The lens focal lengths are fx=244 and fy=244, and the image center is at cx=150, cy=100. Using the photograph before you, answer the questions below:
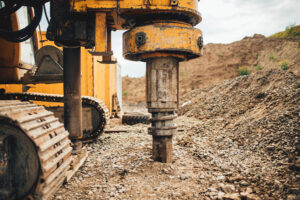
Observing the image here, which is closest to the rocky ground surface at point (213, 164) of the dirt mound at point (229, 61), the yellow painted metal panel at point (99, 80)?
the yellow painted metal panel at point (99, 80)

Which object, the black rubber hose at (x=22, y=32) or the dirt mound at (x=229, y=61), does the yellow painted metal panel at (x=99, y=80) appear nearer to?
the black rubber hose at (x=22, y=32)

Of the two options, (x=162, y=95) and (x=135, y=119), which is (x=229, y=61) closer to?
(x=135, y=119)

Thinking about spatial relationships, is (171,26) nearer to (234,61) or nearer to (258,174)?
(258,174)

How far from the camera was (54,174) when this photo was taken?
1809mm

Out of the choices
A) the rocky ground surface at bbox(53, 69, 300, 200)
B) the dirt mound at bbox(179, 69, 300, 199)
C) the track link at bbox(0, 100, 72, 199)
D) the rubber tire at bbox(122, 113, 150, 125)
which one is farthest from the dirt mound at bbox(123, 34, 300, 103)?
the track link at bbox(0, 100, 72, 199)

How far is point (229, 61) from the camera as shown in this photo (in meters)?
21.1

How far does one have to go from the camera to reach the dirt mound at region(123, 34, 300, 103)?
1805 cm

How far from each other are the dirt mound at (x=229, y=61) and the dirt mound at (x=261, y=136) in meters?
11.0

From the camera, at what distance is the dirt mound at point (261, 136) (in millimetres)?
2531

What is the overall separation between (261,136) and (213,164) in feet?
3.88

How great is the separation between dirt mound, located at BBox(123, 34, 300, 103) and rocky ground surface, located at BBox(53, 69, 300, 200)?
13.2m

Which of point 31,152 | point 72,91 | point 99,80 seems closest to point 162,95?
point 72,91

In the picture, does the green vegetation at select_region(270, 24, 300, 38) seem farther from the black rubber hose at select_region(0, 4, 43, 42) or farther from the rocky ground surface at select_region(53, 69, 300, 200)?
the black rubber hose at select_region(0, 4, 43, 42)

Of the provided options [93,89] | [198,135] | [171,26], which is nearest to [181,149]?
[198,135]
